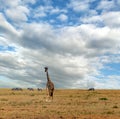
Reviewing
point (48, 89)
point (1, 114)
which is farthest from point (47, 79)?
point (1, 114)

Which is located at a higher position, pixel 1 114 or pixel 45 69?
pixel 45 69

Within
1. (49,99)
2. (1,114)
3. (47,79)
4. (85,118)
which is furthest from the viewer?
(47,79)

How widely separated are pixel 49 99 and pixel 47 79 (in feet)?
11.2

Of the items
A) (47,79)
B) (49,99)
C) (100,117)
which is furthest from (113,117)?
(47,79)

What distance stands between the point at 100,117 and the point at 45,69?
766 inches

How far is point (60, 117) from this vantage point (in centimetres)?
2069

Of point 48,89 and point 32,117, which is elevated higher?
point 48,89

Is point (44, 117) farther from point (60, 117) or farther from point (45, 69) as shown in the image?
point (45, 69)

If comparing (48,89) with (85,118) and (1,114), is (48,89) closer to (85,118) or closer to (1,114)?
(1,114)

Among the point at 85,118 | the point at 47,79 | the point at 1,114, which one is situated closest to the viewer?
the point at 85,118

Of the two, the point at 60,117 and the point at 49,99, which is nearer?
the point at 60,117

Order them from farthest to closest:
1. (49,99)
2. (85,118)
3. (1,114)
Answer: (49,99), (1,114), (85,118)

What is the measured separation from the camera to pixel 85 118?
2030 centimetres

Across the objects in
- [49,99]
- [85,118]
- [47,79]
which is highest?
[47,79]
